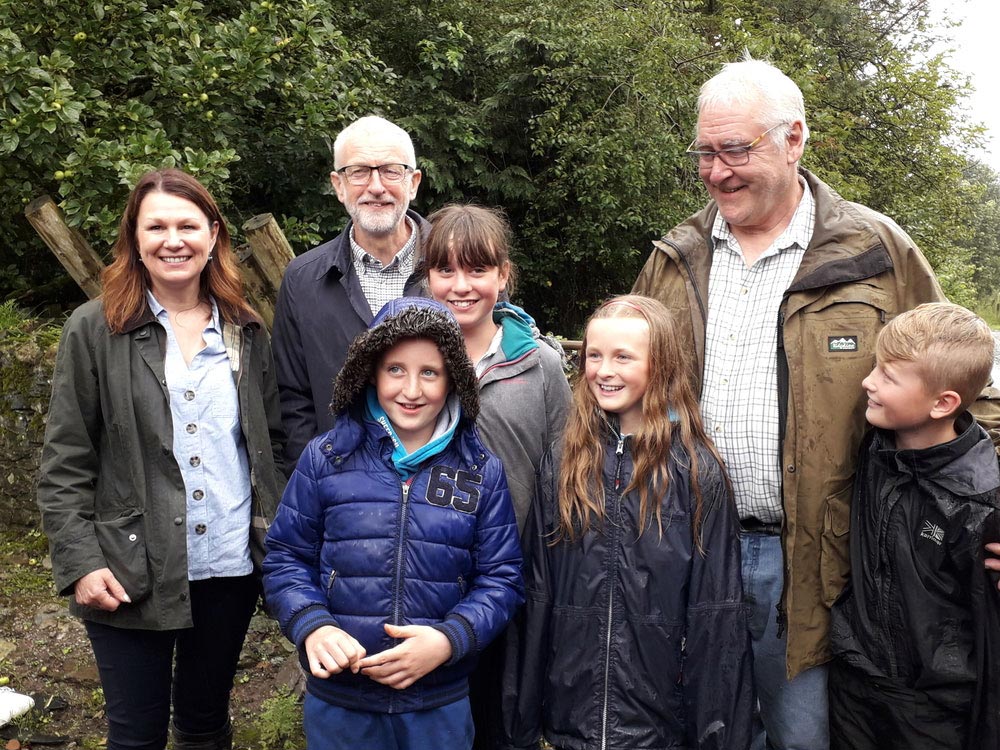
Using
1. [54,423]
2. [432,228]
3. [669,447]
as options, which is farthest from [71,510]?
[669,447]

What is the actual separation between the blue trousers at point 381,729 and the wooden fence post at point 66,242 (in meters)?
3.56

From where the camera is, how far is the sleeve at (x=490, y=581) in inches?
89.6

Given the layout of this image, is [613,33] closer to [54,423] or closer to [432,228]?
[432,228]

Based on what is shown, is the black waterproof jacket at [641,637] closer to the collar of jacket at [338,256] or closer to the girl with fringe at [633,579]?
the girl with fringe at [633,579]

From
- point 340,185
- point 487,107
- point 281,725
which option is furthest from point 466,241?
point 487,107

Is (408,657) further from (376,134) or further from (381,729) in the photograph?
(376,134)

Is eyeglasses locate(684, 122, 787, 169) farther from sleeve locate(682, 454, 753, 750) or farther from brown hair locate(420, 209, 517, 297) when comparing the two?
sleeve locate(682, 454, 753, 750)

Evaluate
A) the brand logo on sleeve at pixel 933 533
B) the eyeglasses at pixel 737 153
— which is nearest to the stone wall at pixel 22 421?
the eyeglasses at pixel 737 153

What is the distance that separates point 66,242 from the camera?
499 cm

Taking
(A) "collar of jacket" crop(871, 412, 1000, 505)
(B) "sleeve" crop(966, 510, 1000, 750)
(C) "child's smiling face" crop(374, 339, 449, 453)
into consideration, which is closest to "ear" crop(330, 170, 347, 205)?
(C) "child's smiling face" crop(374, 339, 449, 453)

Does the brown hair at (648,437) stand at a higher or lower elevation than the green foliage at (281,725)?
higher

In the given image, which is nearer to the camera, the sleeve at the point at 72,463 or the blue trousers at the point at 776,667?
the sleeve at the point at 72,463

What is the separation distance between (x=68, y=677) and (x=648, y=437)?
3232 millimetres

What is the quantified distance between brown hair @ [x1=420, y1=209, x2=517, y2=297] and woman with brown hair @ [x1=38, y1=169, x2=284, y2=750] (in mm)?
671
